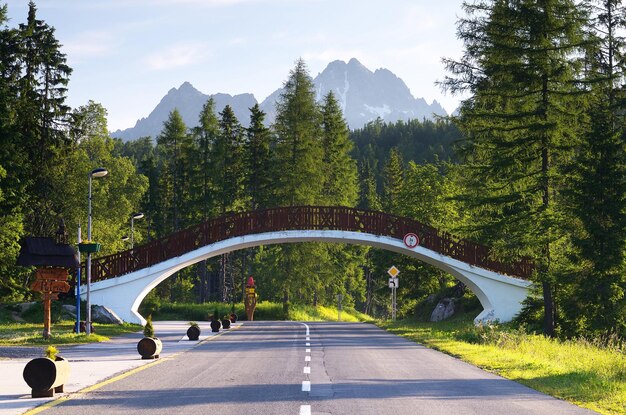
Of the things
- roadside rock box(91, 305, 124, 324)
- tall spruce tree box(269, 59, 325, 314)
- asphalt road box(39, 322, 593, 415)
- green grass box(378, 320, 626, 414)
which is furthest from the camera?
tall spruce tree box(269, 59, 325, 314)

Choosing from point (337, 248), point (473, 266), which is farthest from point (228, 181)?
point (473, 266)

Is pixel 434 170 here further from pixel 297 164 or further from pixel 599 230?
pixel 599 230

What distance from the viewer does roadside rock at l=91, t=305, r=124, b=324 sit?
34.6 m

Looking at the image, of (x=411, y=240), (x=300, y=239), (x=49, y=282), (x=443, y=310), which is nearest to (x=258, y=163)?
(x=300, y=239)

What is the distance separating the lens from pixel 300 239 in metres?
40.7

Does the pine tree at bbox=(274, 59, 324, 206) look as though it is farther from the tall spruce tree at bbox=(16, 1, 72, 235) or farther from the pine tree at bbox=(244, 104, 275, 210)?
the tall spruce tree at bbox=(16, 1, 72, 235)

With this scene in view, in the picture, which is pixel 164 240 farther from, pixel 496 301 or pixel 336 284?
pixel 336 284

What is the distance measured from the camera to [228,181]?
70.4 m

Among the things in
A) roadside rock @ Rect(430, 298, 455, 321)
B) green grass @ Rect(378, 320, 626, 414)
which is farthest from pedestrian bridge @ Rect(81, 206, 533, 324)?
green grass @ Rect(378, 320, 626, 414)

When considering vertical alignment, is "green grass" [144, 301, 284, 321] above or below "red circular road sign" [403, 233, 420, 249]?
below

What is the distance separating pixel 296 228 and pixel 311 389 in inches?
1142

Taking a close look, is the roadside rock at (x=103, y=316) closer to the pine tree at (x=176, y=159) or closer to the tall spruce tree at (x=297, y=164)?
the tall spruce tree at (x=297, y=164)

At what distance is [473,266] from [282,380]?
2652 centimetres

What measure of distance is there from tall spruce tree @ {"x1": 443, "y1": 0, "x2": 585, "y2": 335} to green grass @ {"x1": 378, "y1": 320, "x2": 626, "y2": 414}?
4149 millimetres
